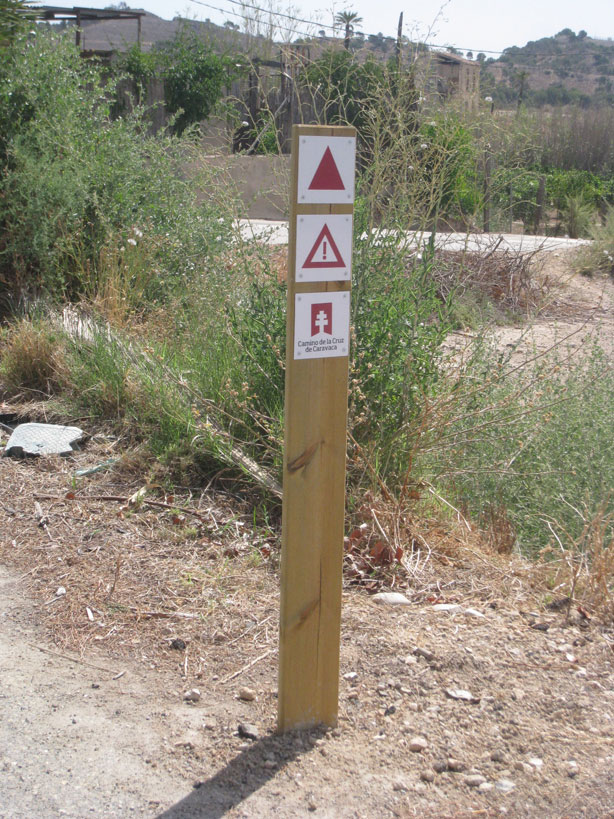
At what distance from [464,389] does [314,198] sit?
2431 millimetres

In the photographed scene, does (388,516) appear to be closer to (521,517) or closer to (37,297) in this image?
(521,517)

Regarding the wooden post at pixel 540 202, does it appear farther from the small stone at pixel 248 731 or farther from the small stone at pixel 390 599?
the small stone at pixel 248 731

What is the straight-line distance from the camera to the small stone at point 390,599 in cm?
372

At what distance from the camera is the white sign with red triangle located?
98.5 inches

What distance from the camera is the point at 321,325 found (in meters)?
2.60

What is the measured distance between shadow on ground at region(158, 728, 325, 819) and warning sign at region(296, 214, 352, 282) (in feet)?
4.67

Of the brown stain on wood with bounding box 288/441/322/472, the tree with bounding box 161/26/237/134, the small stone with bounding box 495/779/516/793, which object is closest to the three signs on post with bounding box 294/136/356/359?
the brown stain on wood with bounding box 288/441/322/472

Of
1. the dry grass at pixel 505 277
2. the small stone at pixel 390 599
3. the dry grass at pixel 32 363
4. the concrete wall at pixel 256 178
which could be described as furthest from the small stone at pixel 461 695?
the dry grass at pixel 505 277

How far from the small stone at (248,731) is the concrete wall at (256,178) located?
9.50ft

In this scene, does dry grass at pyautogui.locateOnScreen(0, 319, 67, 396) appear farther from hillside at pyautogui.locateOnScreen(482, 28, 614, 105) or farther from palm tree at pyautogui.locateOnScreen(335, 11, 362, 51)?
hillside at pyautogui.locateOnScreen(482, 28, 614, 105)

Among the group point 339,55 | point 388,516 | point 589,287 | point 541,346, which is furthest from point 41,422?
point 589,287

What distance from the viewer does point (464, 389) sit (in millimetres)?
4777

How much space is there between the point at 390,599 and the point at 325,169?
192 cm

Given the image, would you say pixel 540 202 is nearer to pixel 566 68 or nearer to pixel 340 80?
pixel 340 80
